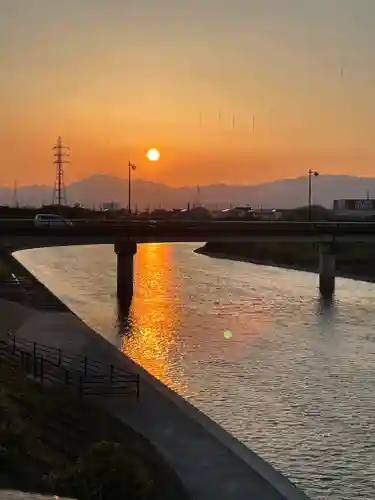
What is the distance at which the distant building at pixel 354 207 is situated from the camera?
166 meters

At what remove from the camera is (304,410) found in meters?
22.8

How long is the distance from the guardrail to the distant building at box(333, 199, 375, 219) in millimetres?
142955

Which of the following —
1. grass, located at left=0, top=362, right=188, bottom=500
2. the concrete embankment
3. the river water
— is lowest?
the river water

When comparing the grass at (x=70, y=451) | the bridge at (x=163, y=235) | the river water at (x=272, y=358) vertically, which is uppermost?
the bridge at (x=163, y=235)

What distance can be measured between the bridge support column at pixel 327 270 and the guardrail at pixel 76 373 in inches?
1549

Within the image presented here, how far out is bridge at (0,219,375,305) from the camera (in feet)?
186

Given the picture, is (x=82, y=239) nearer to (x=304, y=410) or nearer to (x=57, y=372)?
(x=57, y=372)

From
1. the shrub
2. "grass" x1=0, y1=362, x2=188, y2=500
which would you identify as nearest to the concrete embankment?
"grass" x1=0, y1=362, x2=188, y2=500

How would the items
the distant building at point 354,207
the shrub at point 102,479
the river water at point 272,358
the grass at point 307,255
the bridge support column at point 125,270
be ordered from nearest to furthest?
the shrub at point 102,479 < the river water at point 272,358 < the bridge support column at point 125,270 < the grass at point 307,255 < the distant building at point 354,207

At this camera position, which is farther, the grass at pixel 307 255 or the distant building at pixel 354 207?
the distant building at pixel 354 207

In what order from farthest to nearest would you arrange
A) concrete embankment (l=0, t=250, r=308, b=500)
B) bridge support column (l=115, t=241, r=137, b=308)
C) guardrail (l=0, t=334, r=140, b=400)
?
bridge support column (l=115, t=241, r=137, b=308)
guardrail (l=0, t=334, r=140, b=400)
concrete embankment (l=0, t=250, r=308, b=500)

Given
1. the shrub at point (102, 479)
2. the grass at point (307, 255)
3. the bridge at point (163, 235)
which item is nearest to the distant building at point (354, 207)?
the grass at point (307, 255)

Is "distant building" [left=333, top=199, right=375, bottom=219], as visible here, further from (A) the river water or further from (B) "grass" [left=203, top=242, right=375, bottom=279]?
(A) the river water

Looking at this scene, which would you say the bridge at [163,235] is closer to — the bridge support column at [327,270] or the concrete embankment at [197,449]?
the bridge support column at [327,270]
